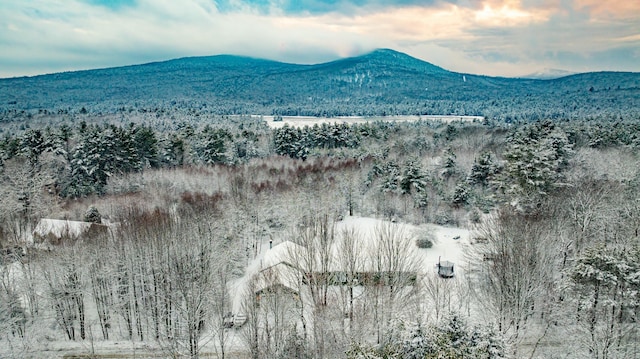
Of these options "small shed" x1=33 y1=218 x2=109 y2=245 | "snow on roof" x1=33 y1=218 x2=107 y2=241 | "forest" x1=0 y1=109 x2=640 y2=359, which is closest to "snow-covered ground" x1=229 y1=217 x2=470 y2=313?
"forest" x1=0 y1=109 x2=640 y2=359

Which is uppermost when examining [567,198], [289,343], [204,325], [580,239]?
[567,198]

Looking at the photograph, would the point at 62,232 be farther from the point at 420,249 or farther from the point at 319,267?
the point at 420,249

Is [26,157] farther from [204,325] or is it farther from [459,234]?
[459,234]

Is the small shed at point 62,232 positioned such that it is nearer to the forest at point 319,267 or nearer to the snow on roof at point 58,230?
the snow on roof at point 58,230

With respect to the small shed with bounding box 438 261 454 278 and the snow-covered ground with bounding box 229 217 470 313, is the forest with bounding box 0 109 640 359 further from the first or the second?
the small shed with bounding box 438 261 454 278

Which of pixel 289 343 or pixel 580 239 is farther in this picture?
pixel 580 239

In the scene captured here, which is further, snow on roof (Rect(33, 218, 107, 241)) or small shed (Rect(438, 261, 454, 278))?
small shed (Rect(438, 261, 454, 278))

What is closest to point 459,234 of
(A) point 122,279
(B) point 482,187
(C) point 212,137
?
(B) point 482,187

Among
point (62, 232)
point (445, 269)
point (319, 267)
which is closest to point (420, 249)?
point (445, 269)

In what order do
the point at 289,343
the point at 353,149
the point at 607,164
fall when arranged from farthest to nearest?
the point at 353,149 → the point at 607,164 → the point at 289,343
